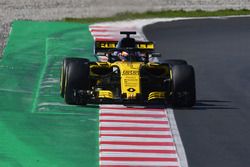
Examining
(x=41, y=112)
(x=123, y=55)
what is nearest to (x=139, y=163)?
(x=41, y=112)

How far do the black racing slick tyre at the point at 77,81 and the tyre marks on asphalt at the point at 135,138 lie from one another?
22.9 inches

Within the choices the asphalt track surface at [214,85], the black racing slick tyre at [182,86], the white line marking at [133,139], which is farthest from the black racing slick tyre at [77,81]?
the white line marking at [133,139]

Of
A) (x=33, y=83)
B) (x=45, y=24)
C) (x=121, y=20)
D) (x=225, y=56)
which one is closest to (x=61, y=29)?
(x=45, y=24)

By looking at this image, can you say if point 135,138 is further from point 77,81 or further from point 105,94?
point 77,81

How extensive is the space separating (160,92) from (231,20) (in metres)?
19.3

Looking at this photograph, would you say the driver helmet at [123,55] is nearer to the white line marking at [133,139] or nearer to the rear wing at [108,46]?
the rear wing at [108,46]

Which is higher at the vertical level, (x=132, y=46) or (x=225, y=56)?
(x=132, y=46)

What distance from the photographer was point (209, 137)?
19.0 m

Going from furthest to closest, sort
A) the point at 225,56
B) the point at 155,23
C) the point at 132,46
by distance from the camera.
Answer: the point at 155,23
the point at 225,56
the point at 132,46

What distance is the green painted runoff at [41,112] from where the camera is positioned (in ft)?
56.1

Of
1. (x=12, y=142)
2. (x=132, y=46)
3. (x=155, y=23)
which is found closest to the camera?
(x=12, y=142)

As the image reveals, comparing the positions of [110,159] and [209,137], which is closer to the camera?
[110,159]

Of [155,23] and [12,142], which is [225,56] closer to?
[155,23]

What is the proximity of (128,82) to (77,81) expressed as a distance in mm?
1169
